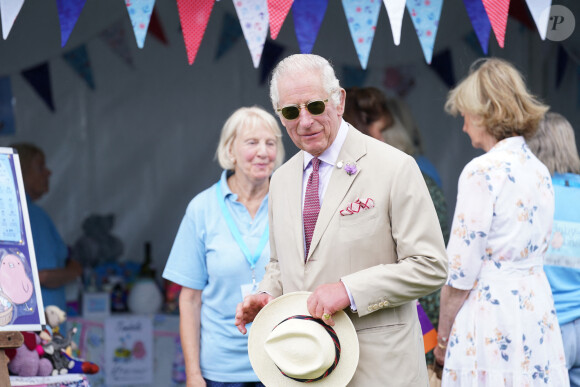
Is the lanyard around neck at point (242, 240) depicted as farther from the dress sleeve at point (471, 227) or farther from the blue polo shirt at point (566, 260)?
the blue polo shirt at point (566, 260)

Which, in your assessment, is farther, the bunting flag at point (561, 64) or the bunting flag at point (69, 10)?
the bunting flag at point (561, 64)

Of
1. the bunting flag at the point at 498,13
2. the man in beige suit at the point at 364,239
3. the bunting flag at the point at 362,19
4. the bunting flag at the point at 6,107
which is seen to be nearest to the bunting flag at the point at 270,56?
the bunting flag at the point at 6,107

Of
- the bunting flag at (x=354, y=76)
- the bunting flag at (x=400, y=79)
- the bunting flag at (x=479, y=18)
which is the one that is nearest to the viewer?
the bunting flag at (x=479, y=18)

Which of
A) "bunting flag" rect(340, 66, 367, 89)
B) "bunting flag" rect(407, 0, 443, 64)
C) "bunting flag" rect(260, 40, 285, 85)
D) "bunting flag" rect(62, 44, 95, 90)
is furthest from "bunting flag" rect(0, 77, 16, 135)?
"bunting flag" rect(407, 0, 443, 64)

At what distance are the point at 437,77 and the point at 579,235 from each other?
9.98 feet

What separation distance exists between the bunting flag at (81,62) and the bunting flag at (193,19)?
9.26ft

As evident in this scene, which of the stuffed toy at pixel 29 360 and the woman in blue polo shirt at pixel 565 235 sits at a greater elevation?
the woman in blue polo shirt at pixel 565 235

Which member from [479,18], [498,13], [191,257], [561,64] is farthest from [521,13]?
[191,257]

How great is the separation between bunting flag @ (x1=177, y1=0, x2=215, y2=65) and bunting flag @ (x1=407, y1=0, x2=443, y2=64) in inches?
35.7

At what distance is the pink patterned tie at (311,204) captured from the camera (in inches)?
86.8

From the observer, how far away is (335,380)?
2.07m

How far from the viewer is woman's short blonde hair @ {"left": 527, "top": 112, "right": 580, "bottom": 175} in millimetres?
3381

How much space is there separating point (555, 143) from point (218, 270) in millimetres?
1601

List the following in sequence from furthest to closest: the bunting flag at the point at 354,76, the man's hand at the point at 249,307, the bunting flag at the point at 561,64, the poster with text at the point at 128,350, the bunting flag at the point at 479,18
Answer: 1. the bunting flag at the point at 354,76
2. the bunting flag at the point at 561,64
3. the poster with text at the point at 128,350
4. the bunting flag at the point at 479,18
5. the man's hand at the point at 249,307
